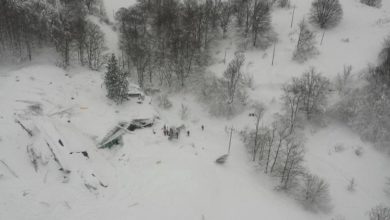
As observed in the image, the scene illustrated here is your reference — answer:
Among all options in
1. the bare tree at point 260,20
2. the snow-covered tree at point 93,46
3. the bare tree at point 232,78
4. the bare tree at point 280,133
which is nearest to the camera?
the bare tree at point 280,133

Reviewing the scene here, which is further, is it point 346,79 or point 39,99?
point 346,79

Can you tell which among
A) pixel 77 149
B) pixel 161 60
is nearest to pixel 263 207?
pixel 77 149

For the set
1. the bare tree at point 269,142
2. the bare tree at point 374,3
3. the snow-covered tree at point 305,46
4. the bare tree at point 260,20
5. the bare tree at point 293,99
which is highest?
the bare tree at point 374,3

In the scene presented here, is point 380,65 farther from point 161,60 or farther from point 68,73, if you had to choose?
point 68,73

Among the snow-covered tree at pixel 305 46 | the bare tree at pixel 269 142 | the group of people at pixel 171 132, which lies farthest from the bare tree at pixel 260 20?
the group of people at pixel 171 132

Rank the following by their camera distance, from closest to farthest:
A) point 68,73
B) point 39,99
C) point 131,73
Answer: point 39,99 < point 68,73 < point 131,73

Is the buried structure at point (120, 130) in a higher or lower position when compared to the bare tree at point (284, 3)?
lower

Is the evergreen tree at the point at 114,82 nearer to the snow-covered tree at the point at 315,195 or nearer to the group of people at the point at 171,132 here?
the group of people at the point at 171,132
